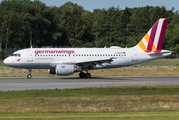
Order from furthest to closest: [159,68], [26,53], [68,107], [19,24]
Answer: [19,24], [159,68], [26,53], [68,107]

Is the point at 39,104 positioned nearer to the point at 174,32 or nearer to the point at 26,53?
the point at 26,53

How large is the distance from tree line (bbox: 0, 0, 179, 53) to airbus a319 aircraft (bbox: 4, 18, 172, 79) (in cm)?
5167

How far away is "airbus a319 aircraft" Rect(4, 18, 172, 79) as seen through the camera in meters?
35.3

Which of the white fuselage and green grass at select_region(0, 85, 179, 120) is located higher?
the white fuselage

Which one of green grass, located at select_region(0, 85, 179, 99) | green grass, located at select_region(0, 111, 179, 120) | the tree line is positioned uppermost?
the tree line

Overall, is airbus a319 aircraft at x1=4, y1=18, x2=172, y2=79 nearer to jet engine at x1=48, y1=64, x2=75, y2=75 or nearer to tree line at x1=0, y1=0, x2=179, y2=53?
jet engine at x1=48, y1=64, x2=75, y2=75

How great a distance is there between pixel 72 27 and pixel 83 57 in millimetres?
84579

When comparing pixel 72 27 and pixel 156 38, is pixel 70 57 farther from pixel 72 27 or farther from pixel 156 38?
pixel 72 27

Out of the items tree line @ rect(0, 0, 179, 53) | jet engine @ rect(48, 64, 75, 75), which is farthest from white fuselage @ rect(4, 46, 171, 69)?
tree line @ rect(0, 0, 179, 53)

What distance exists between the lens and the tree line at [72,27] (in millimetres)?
90562

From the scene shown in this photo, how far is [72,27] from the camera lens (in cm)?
12038

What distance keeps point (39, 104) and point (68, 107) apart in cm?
204

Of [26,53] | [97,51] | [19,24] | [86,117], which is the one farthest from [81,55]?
[19,24]

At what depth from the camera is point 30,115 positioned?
13.0 metres
